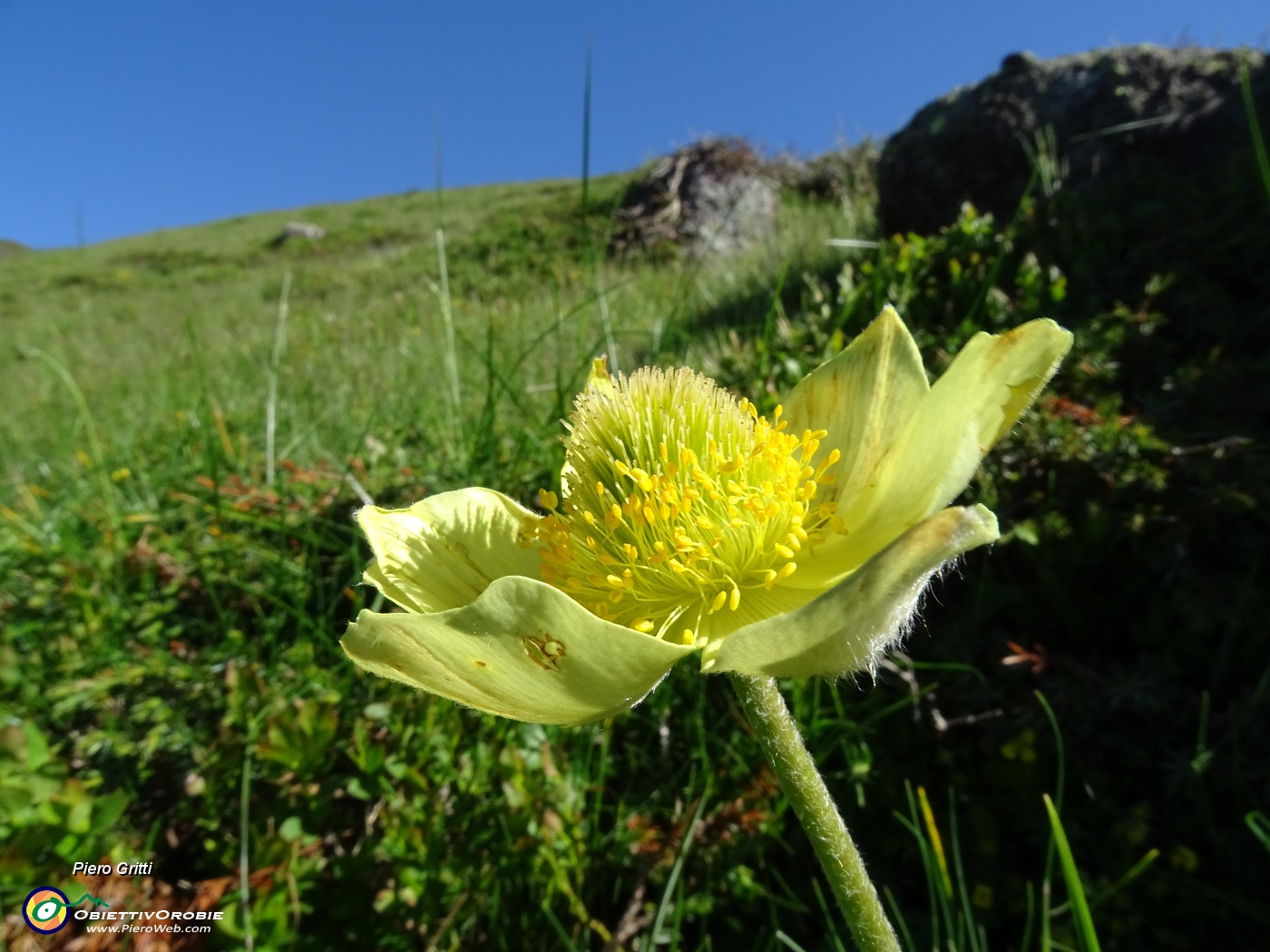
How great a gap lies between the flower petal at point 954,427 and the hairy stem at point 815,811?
23 centimetres

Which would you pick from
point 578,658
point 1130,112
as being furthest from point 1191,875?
point 1130,112

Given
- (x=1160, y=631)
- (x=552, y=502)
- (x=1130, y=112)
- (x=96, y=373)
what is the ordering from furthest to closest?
(x=96, y=373), (x=1130, y=112), (x=1160, y=631), (x=552, y=502)

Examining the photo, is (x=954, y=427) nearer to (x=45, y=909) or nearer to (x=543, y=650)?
(x=543, y=650)

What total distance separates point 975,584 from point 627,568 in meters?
1.04

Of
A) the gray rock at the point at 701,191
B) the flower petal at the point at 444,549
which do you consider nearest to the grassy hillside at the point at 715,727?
the flower petal at the point at 444,549

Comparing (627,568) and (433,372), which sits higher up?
(627,568)

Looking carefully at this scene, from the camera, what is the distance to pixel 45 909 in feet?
3.83

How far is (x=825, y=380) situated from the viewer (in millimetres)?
1057

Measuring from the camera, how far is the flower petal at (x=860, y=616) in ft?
1.82

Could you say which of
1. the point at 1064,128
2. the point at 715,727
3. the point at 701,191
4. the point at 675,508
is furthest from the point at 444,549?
the point at 701,191

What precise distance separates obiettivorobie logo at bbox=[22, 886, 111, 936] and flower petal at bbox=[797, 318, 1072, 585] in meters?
1.24

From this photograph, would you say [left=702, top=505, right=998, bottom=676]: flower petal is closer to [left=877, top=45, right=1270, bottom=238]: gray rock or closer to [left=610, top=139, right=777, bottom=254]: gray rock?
[left=877, top=45, right=1270, bottom=238]: gray rock

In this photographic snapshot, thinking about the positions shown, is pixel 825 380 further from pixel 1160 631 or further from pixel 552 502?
pixel 1160 631

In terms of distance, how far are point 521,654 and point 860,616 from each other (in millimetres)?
286
